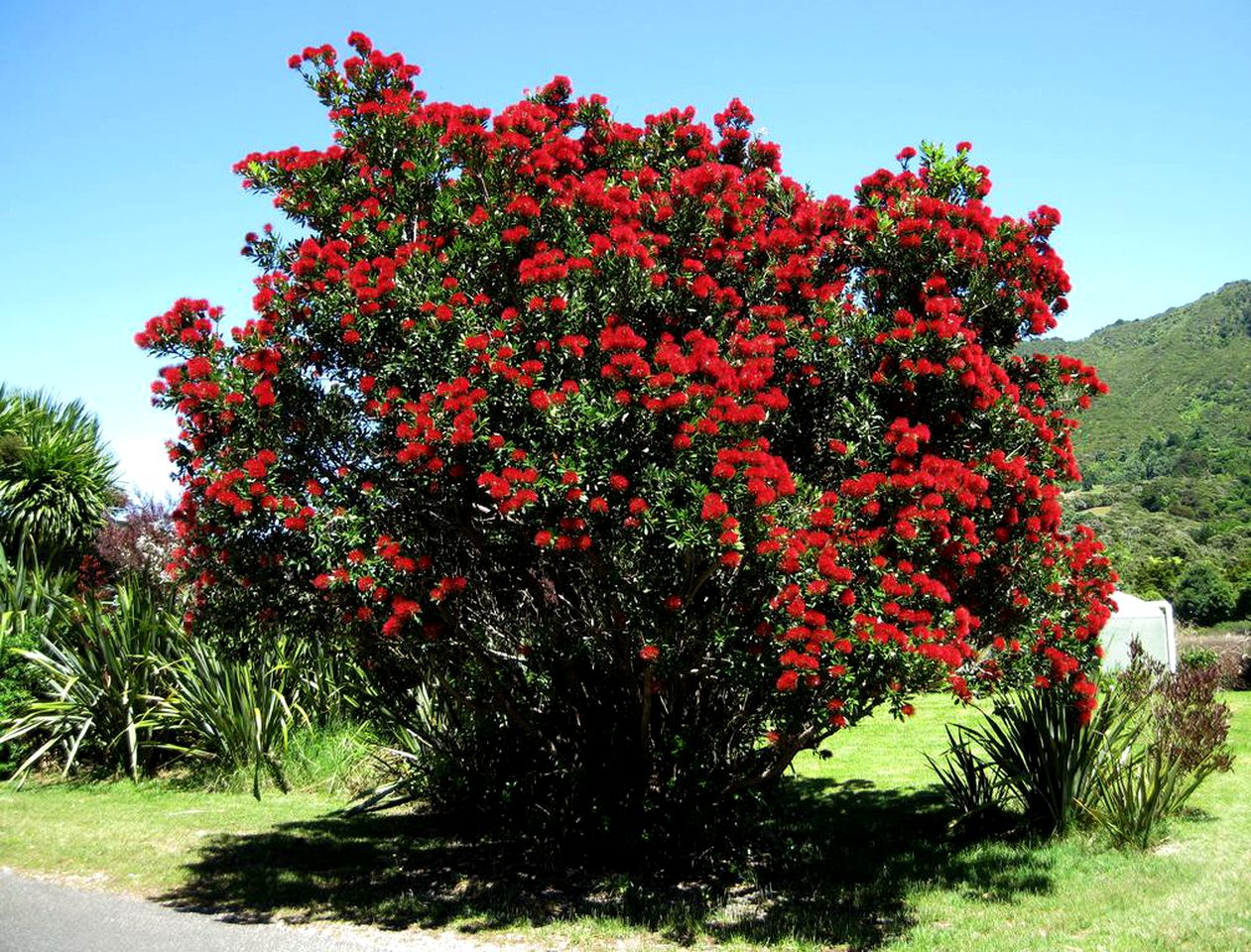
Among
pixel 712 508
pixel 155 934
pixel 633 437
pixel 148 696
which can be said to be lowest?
pixel 155 934

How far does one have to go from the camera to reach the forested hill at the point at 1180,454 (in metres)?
38.4

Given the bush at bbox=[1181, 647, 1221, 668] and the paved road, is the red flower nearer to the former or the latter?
the paved road

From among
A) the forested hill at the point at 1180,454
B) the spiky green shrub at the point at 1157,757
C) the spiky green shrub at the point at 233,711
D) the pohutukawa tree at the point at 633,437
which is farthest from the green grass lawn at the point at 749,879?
the forested hill at the point at 1180,454

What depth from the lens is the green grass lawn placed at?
6.48 meters

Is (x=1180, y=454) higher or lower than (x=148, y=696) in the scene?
higher

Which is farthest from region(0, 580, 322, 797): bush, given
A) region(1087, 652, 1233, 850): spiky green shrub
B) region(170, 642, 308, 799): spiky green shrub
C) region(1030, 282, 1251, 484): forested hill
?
region(1030, 282, 1251, 484): forested hill

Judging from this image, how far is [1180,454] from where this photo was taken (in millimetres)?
60406

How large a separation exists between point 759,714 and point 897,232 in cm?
367

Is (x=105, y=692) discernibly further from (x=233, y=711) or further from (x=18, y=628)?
(x=18, y=628)

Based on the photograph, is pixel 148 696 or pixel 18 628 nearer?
pixel 148 696

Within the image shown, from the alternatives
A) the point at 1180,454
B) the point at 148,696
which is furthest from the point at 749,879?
the point at 1180,454

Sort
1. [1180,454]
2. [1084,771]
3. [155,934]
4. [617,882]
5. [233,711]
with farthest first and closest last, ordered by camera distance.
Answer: [1180,454], [233,711], [1084,771], [617,882], [155,934]

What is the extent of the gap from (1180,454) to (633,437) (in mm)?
63217

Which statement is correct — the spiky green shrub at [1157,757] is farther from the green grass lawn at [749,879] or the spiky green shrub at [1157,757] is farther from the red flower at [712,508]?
the red flower at [712,508]
